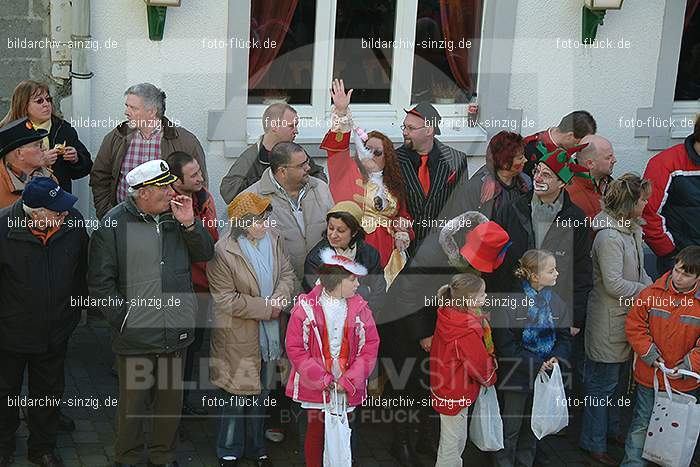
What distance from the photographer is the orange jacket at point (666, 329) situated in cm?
690

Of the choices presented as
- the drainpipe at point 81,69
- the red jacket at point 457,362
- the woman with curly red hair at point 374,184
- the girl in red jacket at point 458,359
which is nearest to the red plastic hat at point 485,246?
the girl in red jacket at point 458,359

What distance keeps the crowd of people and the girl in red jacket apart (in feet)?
0.04

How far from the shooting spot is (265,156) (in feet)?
25.3

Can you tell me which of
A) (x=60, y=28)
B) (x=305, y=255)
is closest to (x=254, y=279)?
(x=305, y=255)

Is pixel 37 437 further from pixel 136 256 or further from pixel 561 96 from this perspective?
pixel 561 96

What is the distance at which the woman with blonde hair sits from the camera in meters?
7.49

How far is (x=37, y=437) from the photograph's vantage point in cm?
674

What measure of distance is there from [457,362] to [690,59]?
181 inches

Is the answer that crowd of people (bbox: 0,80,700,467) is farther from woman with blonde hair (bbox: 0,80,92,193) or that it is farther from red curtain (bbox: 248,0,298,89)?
red curtain (bbox: 248,0,298,89)

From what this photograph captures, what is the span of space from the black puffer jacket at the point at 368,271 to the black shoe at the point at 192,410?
1.20m

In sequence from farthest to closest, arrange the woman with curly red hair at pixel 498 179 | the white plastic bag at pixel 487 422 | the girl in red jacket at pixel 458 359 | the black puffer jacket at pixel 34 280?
the woman with curly red hair at pixel 498 179 < the white plastic bag at pixel 487 422 < the girl in red jacket at pixel 458 359 < the black puffer jacket at pixel 34 280

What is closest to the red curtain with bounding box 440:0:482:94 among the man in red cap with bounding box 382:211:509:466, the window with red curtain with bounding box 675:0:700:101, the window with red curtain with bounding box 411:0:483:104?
the window with red curtain with bounding box 411:0:483:104

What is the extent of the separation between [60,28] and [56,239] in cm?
257

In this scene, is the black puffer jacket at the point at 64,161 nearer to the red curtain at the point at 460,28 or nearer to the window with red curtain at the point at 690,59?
the red curtain at the point at 460,28
